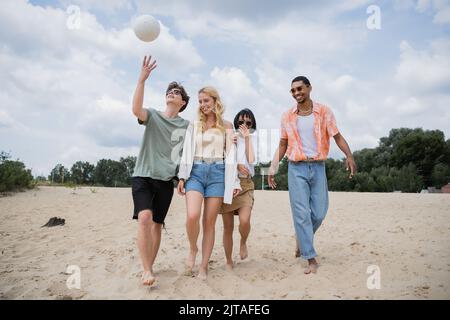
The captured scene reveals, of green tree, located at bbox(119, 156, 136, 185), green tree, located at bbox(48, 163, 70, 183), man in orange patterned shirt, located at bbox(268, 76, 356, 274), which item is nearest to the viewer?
man in orange patterned shirt, located at bbox(268, 76, 356, 274)

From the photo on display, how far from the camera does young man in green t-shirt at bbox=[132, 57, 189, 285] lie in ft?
12.3

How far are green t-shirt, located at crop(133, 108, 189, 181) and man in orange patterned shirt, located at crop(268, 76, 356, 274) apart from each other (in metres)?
1.37

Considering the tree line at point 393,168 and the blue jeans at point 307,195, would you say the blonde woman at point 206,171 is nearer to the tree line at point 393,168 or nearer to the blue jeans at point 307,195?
the blue jeans at point 307,195

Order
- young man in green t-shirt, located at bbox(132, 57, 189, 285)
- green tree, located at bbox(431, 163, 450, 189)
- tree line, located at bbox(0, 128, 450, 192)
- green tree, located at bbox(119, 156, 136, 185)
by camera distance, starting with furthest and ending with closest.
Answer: green tree, located at bbox(119, 156, 136, 185) < green tree, located at bbox(431, 163, 450, 189) < tree line, located at bbox(0, 128, 450, 192) < young man in green t-shirt, located at bbox(132, 57, 189, 285)

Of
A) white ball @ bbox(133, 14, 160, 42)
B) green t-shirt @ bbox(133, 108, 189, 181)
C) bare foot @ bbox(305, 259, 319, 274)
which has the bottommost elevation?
bare foot @ bbox(305, 259, 319, 274)

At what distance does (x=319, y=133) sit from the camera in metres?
4.39

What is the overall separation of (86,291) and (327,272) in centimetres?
253

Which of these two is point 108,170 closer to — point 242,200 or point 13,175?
point 13,175

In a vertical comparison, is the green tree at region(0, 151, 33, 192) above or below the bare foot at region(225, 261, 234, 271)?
above

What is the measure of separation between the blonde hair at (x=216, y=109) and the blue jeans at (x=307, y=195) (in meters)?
1.00

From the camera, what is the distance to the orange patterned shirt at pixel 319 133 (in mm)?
4395

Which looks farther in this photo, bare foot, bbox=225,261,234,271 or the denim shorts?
bare foot, bbox=225,261,234,271

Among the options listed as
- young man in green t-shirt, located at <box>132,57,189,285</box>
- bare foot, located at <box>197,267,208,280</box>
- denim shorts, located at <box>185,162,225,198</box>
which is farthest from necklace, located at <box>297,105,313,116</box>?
bare foot, located at <box>197,267,208,280</box>

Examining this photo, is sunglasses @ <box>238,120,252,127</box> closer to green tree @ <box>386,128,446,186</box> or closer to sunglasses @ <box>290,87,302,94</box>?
sunglasses @ <box>290,87,302,94</box>
